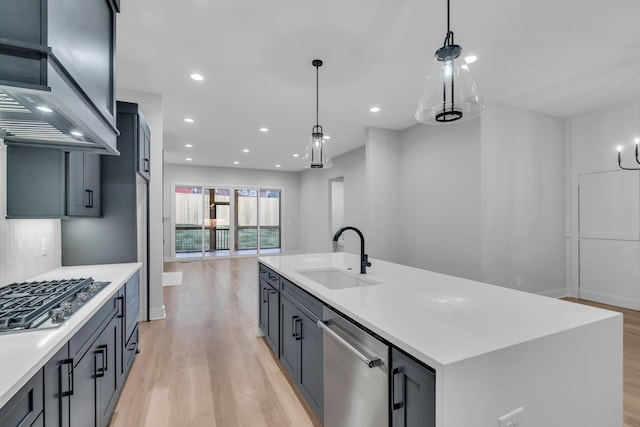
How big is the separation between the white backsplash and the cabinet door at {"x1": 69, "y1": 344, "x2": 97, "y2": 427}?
855mm

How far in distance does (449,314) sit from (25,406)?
1.53 meters

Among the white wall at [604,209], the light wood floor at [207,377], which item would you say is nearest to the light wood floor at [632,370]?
the white wall at [604,209]

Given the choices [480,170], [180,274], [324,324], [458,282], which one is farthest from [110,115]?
[180,274]

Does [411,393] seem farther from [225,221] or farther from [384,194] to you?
[225,221]

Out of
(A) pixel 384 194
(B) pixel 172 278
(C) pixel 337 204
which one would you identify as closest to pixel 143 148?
(A) pixel 384 194

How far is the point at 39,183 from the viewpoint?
1.95m

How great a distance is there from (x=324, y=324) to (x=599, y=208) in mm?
4961

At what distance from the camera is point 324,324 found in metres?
1.60

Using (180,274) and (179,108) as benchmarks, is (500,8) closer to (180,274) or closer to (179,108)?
(179,108)

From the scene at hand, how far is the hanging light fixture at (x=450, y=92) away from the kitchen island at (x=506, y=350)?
3.63 ft

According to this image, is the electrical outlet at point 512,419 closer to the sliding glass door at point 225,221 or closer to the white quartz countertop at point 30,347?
the white quartz countertop at point 30,347

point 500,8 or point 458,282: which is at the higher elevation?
point 500,8

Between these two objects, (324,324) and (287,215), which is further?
(287,215)

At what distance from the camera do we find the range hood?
2.92 ft
